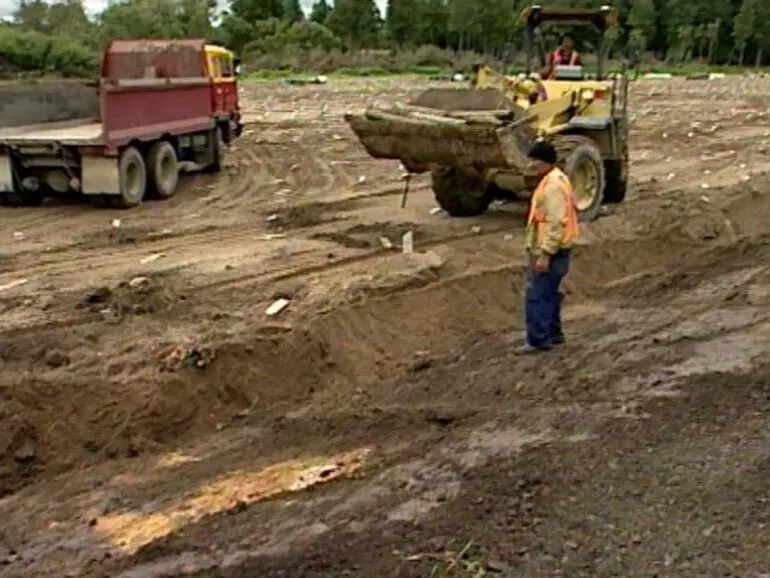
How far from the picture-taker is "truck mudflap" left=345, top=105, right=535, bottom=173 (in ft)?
39.2

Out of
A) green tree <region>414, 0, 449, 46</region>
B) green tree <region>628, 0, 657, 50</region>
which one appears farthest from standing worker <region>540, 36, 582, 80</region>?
green tree <region>414, 0, 449, 46</region>

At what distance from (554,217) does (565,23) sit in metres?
6.36

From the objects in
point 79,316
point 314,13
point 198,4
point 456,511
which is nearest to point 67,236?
point 79,316

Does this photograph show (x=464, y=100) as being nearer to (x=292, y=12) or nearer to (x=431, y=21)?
(x=431, y=21)

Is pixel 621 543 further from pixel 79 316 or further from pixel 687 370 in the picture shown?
pixel 79 316

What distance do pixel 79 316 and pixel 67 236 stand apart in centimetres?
422

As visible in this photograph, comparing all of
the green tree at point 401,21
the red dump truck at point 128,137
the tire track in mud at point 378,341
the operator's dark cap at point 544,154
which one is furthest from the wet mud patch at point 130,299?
the green tree at point 401,21

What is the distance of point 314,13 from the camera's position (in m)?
99.4

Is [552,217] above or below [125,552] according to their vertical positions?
above

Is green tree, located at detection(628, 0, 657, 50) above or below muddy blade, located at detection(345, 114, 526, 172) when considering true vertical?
below

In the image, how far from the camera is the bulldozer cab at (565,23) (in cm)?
1415

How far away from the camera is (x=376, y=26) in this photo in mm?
89812

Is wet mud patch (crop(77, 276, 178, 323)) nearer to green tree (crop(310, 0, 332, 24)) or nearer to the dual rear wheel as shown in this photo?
the dual rear wheel

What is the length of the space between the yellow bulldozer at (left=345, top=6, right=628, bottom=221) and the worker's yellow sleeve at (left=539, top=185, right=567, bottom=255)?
3.13 meters
